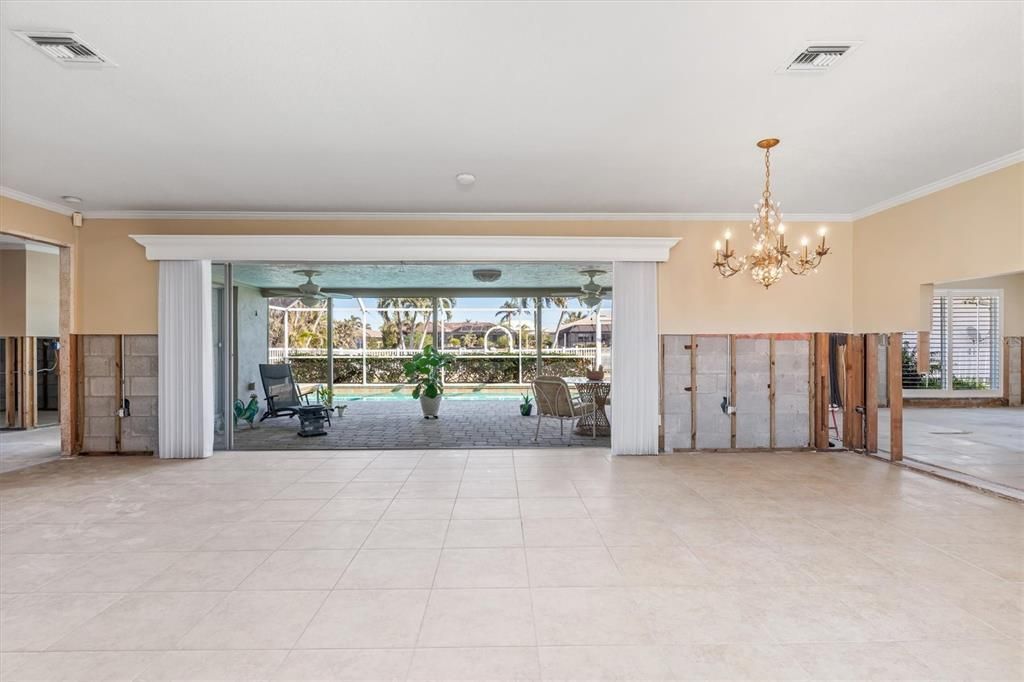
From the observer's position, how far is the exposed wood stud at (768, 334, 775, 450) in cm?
572

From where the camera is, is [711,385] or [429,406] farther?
[429,406]

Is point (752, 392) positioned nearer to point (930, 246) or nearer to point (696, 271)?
point (696, 271)

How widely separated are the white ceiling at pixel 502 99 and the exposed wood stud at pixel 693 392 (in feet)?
5.58

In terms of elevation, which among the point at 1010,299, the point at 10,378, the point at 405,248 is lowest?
the point at 10,378

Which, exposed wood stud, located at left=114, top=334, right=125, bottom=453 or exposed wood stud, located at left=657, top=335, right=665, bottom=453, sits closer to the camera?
exposed wood stud, located at left=114, top=334, right=125, bottom=453

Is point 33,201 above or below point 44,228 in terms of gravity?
above

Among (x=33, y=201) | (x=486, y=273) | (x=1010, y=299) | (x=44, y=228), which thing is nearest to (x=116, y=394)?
(x=44, y=228)

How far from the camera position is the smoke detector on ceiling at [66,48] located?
7.72 ft

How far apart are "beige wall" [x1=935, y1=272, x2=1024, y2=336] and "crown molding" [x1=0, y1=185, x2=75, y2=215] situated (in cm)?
1334

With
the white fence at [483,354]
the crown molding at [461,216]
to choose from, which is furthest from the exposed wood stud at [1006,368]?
the white fence at [483,354]

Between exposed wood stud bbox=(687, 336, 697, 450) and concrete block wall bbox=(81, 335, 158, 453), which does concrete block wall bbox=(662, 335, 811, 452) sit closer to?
exposed wood stud bbox=(687, 336, 697, 450)

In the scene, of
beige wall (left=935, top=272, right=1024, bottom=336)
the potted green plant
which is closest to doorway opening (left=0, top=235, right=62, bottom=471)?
the potted green plant

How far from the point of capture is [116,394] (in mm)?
Result: 5535

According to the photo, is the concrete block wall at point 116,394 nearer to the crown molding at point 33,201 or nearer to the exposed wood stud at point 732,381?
the crown molding at point 33,201
